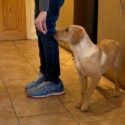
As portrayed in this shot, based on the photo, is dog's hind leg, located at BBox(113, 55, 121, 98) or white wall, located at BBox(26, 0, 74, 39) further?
white wall, located at BBox(26, 0, 74, 39)

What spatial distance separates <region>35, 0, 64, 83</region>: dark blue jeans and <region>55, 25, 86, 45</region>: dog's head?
152 millimetres

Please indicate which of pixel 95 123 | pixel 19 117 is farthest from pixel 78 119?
pixel 19 117

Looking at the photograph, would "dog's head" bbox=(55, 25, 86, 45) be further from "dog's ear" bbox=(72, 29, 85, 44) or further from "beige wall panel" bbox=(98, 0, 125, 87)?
"beige wall panel" bbox=(98, 0, 125, 87)

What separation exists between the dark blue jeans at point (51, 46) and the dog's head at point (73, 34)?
0.50 feet

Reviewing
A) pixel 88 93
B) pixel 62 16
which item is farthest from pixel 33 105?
pixel 62 16

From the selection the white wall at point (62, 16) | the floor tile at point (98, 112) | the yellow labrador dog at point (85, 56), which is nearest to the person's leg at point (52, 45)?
the yellow labrador dog at point (85, 56)

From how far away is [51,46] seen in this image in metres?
2.20

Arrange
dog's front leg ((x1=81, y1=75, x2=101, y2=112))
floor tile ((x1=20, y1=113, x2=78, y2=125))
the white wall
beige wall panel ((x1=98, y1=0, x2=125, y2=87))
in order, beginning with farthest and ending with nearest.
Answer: the white wall < beige wall panel ((x1=98, y1=0, x2=125, y2=87)) < dog's front leg ((x1=81, y1=75, x2=101, y2=112)) < floor tile ((x1=20, y1=113, x2=78, y2=125))

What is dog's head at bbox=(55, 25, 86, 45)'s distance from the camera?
1.97 meters

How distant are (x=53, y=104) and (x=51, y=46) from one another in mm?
390

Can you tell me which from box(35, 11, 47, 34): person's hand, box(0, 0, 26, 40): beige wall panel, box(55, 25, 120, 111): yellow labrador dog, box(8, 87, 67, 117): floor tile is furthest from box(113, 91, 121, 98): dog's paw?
box(0, 0, 26, 40): beige wall panel

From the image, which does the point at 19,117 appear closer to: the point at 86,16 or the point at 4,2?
the point at 86,16

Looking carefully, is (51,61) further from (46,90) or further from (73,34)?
(73,34)

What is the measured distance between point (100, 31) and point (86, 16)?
426mm
